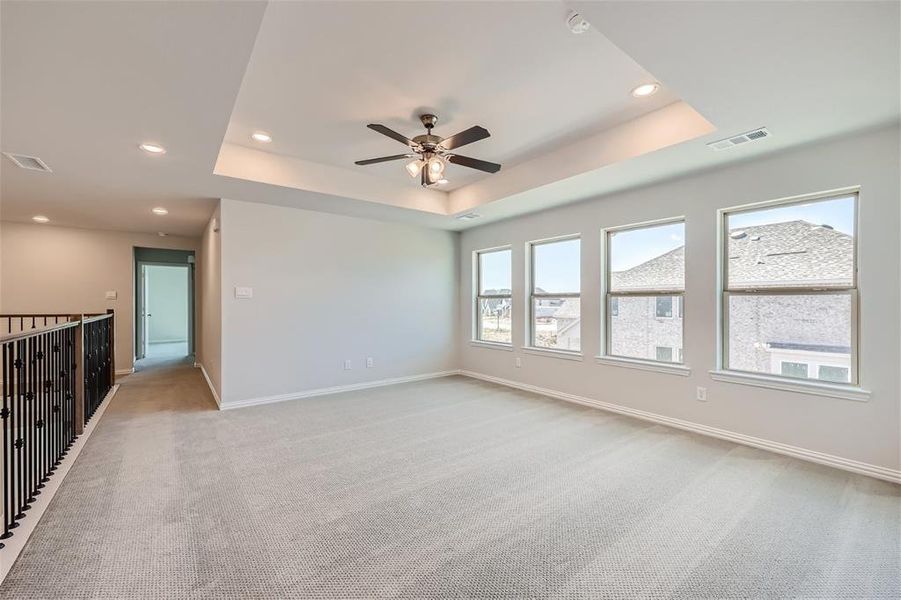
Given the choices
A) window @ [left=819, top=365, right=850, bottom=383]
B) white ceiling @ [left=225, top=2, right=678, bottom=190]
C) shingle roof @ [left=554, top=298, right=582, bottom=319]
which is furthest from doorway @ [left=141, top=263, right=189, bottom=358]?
window @ [left=819, top=365, right=850, bottom=383]

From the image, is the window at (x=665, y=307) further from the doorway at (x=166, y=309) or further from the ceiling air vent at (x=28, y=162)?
the doorway at (x=166, y=309)

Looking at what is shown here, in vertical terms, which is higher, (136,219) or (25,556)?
(136,219)

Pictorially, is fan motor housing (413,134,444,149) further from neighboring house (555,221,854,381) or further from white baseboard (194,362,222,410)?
white baseboard (194,362,222,410)

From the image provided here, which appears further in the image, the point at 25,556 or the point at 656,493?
the point at 656,493

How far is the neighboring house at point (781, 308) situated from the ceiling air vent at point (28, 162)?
5714 millimetres

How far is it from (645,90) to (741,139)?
85 cm

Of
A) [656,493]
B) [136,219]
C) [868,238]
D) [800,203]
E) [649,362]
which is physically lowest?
[656,493]

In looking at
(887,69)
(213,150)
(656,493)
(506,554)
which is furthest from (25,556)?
(887,69)

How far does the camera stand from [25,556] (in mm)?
1814

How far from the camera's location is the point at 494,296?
6066 millimetres

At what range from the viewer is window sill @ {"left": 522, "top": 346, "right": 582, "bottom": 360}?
474cm

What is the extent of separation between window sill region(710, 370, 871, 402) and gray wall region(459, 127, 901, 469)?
1.7 inches

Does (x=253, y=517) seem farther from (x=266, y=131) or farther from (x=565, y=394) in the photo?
(x=565, y=394)

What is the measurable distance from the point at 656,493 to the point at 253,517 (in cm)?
245
